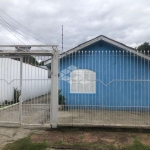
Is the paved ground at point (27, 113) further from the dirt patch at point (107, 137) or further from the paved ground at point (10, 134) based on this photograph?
the dirt patch at point (107, 137)

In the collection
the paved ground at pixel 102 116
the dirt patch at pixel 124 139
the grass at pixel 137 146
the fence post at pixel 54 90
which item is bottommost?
the grass at pixel 137 146

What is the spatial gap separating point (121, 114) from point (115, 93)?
2006 millimetres

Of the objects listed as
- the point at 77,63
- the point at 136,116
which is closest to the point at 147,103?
the point at 136,116

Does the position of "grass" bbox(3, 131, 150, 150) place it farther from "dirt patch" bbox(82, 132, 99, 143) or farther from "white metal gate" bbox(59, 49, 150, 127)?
"white metal gate" bbox(59, 49, 150, 127)

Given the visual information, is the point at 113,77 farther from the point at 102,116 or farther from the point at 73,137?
the point at 73,137

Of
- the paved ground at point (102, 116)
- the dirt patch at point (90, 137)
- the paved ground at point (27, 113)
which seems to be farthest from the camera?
the paved ground at point (27, 113)

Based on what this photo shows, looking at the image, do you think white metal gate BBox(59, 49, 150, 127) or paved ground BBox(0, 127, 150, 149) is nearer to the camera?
paved ground BBox(0, 127, 150, 149)

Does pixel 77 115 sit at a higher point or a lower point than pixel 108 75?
lower

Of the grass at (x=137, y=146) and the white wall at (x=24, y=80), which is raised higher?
the white wall at (x=24, y=80)

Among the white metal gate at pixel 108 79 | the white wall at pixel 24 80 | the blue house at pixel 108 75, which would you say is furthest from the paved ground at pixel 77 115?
the blue house at pixel 108 75

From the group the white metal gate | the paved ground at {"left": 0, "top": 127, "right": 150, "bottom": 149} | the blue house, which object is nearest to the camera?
the paved ground at {"left": 0, "top": 127, "right": 150, "bottom": 149}

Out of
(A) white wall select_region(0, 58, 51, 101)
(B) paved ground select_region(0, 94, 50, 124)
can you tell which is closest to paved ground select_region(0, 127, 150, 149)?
(B) paved ground select_region(0, 94, 50, 124)

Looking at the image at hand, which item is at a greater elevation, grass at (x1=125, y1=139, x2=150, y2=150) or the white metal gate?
the white metal gate

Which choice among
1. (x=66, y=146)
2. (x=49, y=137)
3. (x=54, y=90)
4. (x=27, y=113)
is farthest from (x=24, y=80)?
(x=66, y=146)
